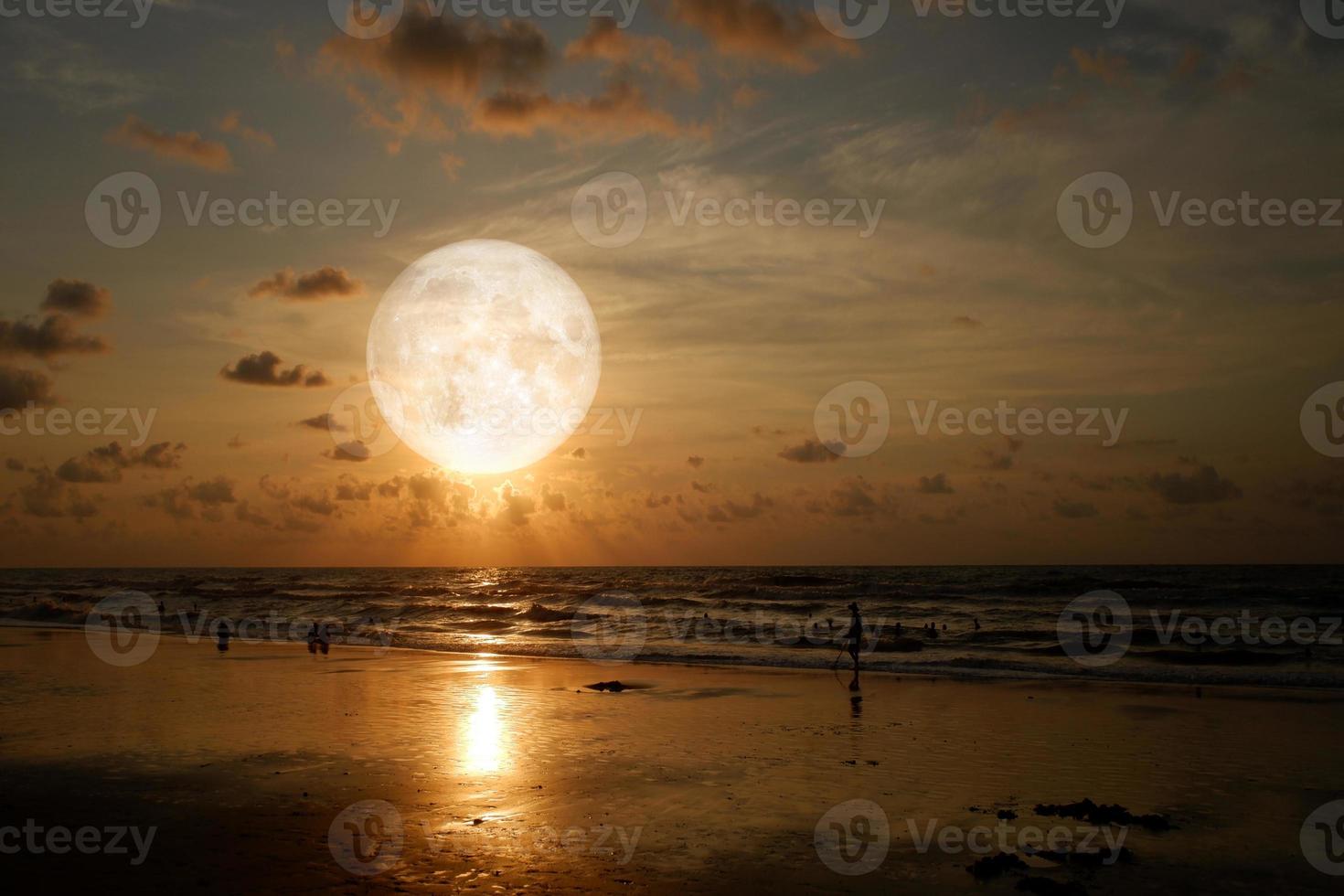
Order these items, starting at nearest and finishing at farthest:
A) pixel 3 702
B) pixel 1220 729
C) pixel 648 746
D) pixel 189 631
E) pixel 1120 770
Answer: pixel 1120 770 < pixel 648 746 < pixel 1220 729 < pixel 3 702 < pixel 189 631

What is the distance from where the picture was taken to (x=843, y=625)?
204 ft

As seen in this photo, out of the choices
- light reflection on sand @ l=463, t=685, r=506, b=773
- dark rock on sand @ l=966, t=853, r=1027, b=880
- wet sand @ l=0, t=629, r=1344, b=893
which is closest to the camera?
dark rock on sand @ l=966, t=853, r=1027, b=880

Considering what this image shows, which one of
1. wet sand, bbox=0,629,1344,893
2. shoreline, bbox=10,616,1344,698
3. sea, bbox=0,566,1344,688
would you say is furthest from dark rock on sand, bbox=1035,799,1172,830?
sea, bbox=0,566,1344,688

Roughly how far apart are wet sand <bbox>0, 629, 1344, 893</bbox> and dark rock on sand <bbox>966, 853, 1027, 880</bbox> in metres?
0.19

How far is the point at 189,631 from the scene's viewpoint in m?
55.1

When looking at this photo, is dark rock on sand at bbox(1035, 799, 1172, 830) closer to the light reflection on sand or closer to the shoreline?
the light reflection on sand

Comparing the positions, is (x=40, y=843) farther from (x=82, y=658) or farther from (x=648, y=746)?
(x=82, y=658)

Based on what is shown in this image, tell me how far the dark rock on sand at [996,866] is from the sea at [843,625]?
78.7 feet

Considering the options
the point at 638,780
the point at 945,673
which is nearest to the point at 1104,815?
the point at 638,780

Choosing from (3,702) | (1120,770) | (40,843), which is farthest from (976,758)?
(3,702)

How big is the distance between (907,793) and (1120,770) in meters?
5.28

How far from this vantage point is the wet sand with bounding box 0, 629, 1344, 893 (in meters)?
12.4

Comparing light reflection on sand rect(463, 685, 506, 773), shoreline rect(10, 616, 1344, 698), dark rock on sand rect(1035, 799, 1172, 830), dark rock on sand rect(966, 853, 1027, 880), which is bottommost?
dark rock on sand rect(966, 853, 1027, 880)

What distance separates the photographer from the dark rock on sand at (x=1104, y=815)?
1466 centimetres
